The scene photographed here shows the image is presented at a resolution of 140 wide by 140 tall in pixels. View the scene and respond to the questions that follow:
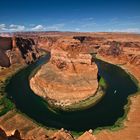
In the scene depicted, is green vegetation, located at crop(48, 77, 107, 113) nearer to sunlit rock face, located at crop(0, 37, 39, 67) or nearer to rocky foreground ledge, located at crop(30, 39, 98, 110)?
rocky foreground ledge, located at crop(30, 39, 98, 110)

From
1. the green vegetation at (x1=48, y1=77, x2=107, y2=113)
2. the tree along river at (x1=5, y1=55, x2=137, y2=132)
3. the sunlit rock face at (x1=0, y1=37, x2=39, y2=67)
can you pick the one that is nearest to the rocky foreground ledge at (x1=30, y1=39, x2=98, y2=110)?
the green vegetation at (x1=48, y1=77, x2=107, y2=113)

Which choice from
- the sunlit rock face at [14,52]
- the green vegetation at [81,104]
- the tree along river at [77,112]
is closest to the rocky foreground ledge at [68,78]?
the green vegetation at [81,104]

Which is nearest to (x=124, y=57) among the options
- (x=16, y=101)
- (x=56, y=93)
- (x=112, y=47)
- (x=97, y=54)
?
(x=112, y=47)

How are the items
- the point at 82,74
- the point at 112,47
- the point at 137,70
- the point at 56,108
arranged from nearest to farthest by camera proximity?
the point at 56,108 < the point at 82,74 < the point at 137,70 < the point at 112,47

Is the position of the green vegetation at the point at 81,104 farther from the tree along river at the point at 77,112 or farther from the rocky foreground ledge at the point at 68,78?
the tree along river at the point at 77,112

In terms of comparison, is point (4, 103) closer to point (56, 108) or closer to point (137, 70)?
point (56, 108)

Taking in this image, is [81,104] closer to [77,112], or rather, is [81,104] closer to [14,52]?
[77,112]

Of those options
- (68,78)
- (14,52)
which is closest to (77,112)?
(68,78)

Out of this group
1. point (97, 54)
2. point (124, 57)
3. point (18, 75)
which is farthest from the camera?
point (97, 54)
